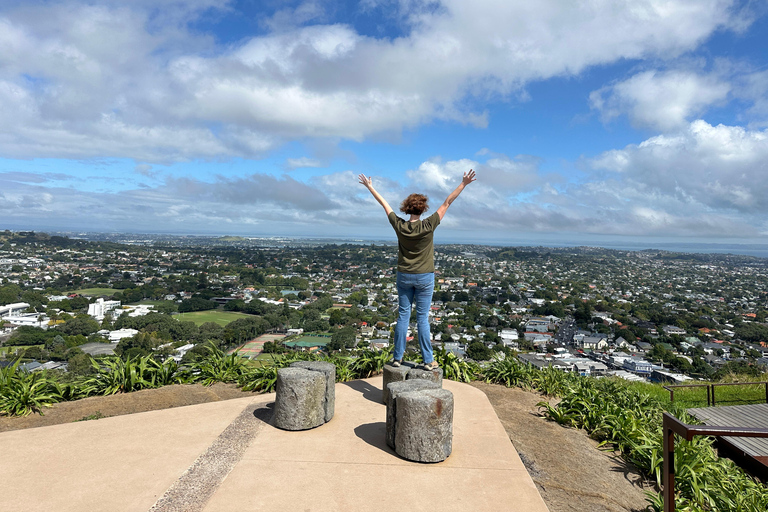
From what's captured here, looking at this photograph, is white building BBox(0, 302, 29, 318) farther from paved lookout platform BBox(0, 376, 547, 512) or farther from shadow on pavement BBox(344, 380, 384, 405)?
shadow on pavement BBox(344, 380, 384, 405)

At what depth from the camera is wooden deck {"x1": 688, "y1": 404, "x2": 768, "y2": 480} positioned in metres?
5.57

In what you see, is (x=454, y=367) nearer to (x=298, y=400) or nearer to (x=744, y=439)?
(x=298, y=400)

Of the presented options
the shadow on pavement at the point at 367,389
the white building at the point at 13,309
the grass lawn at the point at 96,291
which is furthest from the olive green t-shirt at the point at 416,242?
the grass lawn at the point at 96,291

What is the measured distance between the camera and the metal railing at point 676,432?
2.03 m

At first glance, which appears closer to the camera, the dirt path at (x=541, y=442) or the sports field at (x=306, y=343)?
the dirt path at (x=541, y=442)

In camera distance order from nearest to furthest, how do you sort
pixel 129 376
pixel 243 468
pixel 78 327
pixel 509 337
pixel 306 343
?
1. pixel 243 468
2. pixel 129 376
3. pixel 306 343
4. pixel 78 327
5. pixel 509 337

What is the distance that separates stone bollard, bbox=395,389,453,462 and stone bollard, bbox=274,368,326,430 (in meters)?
0.94

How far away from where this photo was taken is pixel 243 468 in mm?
3084

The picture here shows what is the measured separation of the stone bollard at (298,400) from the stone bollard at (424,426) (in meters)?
0.94

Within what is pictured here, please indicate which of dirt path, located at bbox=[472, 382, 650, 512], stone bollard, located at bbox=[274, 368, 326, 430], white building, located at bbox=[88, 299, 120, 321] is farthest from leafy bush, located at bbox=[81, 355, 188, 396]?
white building, located at bbox=[88, 299, 120, 321]

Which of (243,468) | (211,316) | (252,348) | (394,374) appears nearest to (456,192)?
(394,374)

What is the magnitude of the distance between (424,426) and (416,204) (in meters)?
2.44

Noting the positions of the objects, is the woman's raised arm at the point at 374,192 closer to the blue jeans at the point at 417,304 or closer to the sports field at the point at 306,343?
the blue jeans at the point at 417,304

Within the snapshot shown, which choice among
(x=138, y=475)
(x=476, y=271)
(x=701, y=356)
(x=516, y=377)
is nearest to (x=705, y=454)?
(x=516, y=377)
